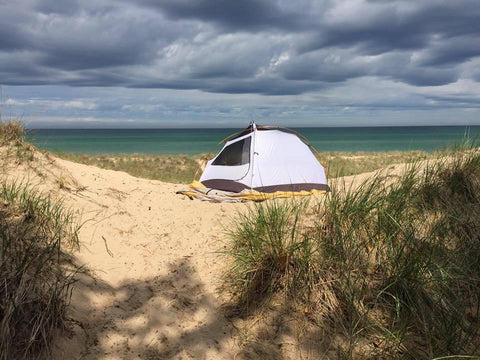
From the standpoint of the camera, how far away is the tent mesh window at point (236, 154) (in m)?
8.74

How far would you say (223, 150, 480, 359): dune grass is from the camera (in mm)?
2842

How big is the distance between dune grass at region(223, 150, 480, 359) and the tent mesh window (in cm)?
441

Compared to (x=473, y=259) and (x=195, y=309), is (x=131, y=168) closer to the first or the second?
(x=195, y=309)

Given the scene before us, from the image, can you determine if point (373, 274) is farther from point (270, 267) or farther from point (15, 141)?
point (15, 141)

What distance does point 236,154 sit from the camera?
892 cm

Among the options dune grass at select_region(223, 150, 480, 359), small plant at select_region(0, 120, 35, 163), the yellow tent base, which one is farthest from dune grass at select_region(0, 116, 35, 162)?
dune grass at select_region(223, 150, 480, 359)

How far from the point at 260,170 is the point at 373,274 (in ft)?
16.7

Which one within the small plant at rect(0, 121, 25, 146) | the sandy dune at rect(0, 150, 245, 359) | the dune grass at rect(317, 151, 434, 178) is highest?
the small plant at rect(0, 121, 25, 146)

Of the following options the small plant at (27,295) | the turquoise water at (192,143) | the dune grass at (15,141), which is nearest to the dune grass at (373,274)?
the small plant at (27,295)

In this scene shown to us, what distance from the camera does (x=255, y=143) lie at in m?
8.74

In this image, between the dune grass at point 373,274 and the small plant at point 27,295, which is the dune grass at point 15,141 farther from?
the dune grass at point 373,274

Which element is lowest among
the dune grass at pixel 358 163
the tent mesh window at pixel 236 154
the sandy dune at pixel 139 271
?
the sandy dune at pixel 139 271

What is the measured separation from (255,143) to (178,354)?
6356 mm

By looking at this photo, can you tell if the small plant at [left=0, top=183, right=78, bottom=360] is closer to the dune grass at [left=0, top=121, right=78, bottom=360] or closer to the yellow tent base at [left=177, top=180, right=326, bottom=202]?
the dune grass at [left=0, top=121, right=78, bottom=360]
